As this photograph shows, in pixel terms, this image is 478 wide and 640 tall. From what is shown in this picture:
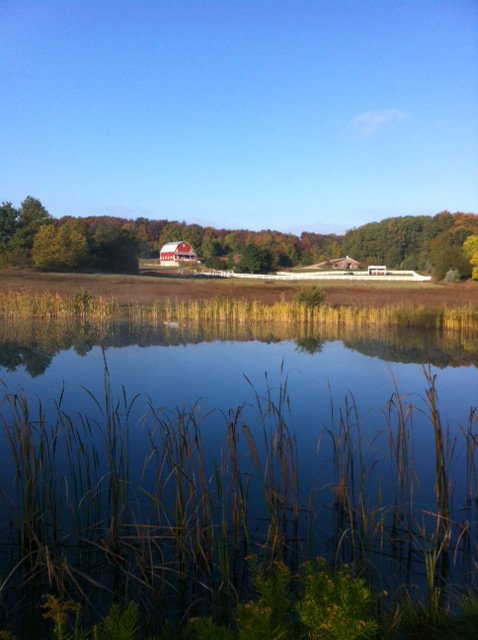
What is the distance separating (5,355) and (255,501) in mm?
5961

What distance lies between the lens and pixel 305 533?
10.6 feet

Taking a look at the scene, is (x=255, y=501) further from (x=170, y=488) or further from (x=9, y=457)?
(x=9, y=457)

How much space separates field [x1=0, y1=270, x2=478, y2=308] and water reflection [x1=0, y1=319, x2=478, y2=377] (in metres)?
5.97

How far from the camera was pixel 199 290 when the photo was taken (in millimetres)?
23016

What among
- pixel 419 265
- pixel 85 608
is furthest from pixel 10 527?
pixel 419 265

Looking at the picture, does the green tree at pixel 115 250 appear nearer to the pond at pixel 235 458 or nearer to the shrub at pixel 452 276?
the shrub at pixel 452 276

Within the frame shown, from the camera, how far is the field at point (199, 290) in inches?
776

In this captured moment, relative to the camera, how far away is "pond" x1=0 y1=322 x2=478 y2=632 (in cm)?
293

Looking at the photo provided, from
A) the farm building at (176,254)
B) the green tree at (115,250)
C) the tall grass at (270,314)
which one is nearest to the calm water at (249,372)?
the tall grass at (270,314)

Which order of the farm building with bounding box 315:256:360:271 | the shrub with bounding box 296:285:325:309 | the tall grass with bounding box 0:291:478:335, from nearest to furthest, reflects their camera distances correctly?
the tall grass with bounding box 0:291:478:335 → the shrub with bounding box 296:285:325:309 → the farm building with bounding box 315:256:360:271

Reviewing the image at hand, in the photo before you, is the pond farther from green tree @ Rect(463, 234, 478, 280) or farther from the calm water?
green tree @ Rect(463, 234, 478, 280)

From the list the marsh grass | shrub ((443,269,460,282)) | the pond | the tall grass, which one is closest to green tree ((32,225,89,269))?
the tall grass

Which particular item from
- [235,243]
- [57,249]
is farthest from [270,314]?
[235,243]

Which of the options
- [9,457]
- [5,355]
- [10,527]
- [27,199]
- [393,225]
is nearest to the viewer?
[10,527]
